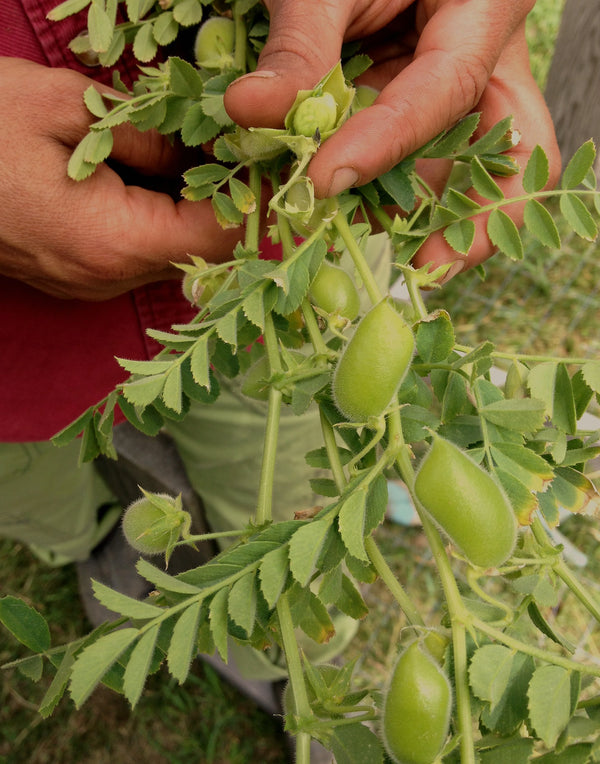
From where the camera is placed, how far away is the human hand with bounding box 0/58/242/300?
86 cm

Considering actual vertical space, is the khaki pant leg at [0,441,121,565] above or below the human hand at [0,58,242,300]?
below

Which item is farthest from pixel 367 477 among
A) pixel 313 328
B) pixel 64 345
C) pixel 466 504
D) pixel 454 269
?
pixel 64 345

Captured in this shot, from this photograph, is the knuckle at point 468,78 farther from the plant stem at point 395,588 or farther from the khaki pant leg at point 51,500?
the khaki pant leg at point 51,500

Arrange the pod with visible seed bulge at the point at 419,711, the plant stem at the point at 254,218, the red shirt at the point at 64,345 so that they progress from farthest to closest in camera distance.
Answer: the red shirt at the point at 64,345, the plant stem at the point at 254,218, the pod with visible seed bulge at the point at 419,711

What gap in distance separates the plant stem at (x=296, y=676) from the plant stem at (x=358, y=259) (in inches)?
10.2

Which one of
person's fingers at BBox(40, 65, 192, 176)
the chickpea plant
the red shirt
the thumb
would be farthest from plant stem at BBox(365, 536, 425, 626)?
the red shirt

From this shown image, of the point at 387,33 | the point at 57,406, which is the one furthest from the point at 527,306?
the point at 57,406

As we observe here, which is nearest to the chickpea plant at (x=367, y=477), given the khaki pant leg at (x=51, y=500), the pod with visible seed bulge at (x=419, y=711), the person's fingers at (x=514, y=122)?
the pod with visible seed bulge at (x=419, y=711)

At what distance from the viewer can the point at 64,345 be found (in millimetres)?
1157

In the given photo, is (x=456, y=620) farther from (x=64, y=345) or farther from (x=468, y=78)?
(x=64, y=345)

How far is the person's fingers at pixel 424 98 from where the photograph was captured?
0.68 metres

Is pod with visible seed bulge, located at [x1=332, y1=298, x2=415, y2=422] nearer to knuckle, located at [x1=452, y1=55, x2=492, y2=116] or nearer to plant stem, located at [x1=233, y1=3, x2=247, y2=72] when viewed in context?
knuckle, located at [x1=452, y1=55, x2=492, y2=116]

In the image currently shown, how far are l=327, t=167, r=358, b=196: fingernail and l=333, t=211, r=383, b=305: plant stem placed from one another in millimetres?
22

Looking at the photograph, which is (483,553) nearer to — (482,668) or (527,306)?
(482,668)
